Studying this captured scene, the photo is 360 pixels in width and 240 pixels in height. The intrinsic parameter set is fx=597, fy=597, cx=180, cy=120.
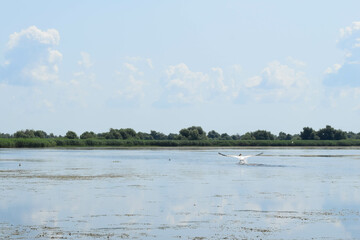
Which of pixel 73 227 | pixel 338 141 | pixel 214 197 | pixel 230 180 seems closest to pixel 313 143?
pixel 338 141

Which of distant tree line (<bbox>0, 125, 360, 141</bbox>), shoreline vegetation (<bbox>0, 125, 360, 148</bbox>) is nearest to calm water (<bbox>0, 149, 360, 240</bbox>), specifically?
shoreline vegetation (<bbox>0, 125, 360, 148</bbox>)

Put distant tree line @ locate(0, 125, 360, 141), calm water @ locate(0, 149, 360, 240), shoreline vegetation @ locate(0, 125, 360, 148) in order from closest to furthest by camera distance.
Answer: calm water @ locate(0, 149, 360, 240)
shoreline vegetation @ locate(0, 125, 360, 148)
distant tree line @ locate(0, 125, 360, 141)

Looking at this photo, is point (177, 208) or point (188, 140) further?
point (188, 140)

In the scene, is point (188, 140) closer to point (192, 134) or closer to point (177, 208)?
point (192, 134)

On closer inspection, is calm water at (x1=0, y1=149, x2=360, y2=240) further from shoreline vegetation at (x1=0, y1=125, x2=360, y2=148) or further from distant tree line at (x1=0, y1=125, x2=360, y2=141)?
distant tree line at (x1=0, y1=125, x2=360, y2=141)

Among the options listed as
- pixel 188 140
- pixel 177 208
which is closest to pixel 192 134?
pixel 188 140

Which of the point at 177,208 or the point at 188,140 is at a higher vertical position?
the point at 188,140

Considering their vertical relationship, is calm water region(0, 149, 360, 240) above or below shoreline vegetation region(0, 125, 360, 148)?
below

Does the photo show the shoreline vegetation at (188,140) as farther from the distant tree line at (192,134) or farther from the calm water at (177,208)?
the calm water at (177,208)

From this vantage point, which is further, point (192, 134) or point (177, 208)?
point (192, 134)

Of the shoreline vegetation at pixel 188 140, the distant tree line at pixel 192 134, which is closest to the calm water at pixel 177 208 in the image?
the shoreline vegetation at pixel 188 140

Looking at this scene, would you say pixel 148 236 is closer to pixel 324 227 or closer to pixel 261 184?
pixel 324 227

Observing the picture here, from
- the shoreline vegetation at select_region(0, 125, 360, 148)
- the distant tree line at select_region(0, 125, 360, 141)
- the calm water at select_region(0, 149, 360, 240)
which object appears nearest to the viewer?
the calm water at select_region(0, 149, 360, 240)

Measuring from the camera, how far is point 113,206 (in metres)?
23.6
